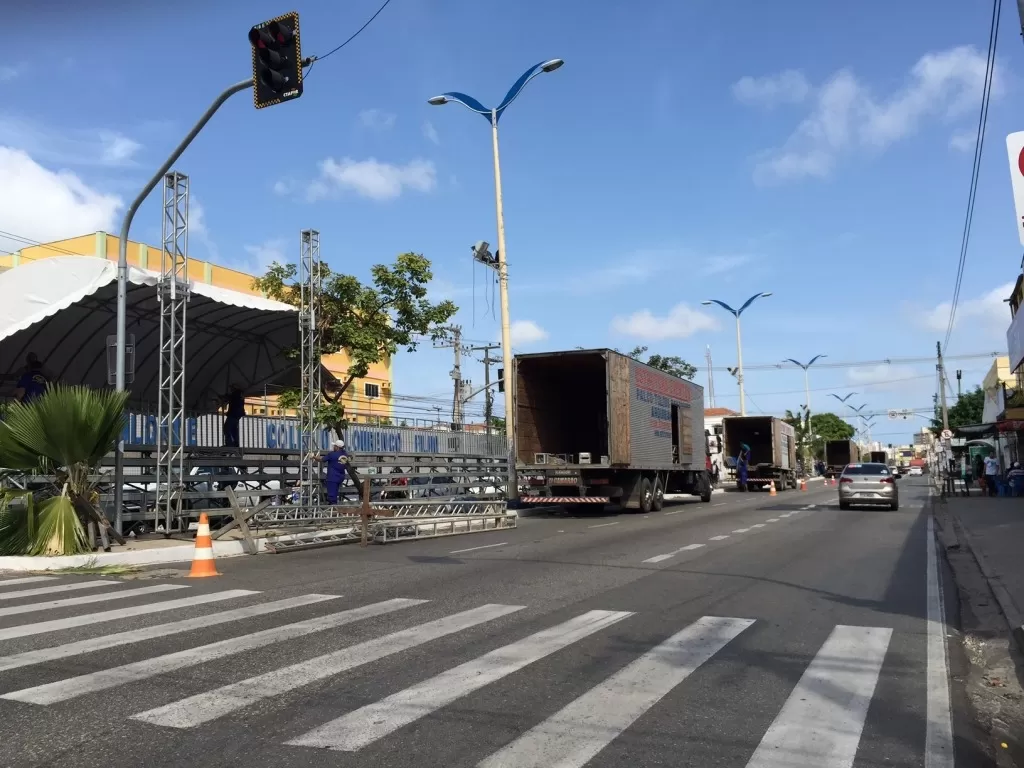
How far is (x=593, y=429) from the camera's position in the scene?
2550cm

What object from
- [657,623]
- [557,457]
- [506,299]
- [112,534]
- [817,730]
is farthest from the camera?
[506,299]

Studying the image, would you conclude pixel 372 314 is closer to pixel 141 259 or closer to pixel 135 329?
pixel 135 329

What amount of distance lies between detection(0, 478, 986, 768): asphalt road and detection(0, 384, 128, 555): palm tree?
6.03 ft

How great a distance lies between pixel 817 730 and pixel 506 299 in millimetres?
21167

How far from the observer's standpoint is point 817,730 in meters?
4.72

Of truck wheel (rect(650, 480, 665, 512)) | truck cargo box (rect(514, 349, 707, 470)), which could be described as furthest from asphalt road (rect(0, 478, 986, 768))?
truck wheel (rect(650, 480, 665, 512))

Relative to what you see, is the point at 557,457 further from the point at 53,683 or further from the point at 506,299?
the point at 53,683

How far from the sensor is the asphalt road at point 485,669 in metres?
4.40

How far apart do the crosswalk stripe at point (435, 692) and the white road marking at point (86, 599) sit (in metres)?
4.72

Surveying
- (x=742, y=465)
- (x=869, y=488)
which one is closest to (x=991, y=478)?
(x=742, y=465)

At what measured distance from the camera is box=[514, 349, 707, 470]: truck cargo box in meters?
21.9

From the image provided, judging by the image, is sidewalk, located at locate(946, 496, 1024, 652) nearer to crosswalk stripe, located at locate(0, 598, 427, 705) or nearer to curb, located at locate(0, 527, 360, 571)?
crosswalk stripe, located at locate(0, 598, 427, 705)

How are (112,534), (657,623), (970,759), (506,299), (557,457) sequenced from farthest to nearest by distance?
(506,299), (557,457), (112,534), (657,623), (970,759)

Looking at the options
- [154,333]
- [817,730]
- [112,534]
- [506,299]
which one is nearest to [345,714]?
[817,730]
